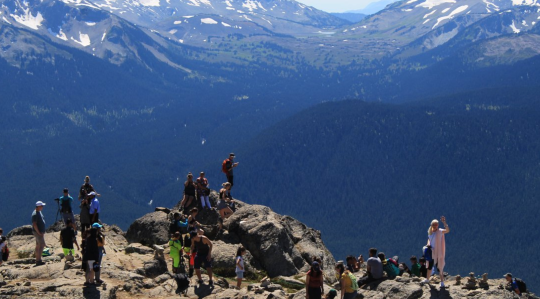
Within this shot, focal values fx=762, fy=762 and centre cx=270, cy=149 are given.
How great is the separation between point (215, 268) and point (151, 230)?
865cm

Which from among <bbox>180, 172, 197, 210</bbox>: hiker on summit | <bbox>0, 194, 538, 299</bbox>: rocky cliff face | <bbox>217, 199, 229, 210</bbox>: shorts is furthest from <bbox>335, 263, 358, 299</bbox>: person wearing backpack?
<bbox>180, 172, 197, 210</bbox>: hiker on summit

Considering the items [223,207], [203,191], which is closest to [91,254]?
[223,207]

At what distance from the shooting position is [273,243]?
51.9m

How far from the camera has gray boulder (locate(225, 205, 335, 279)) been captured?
169 feet

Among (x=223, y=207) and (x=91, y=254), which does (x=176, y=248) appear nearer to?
(x=91, y=254)

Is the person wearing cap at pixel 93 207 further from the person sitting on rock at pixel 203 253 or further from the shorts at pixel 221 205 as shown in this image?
the person sitting on rock at pixel 203 253

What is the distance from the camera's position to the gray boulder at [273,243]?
5159 cm

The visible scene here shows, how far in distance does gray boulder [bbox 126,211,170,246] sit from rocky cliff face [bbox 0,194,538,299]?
73mm

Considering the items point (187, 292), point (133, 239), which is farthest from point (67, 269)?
point (133, 239)

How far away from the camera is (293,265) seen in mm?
51500

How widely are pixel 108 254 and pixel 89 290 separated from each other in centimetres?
970

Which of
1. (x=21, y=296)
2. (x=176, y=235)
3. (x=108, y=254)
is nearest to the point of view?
(x=21, y=296)

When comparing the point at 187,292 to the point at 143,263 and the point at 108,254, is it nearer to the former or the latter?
the point at 143,263

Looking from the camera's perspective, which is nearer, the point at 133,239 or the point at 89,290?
the point at 89,290
